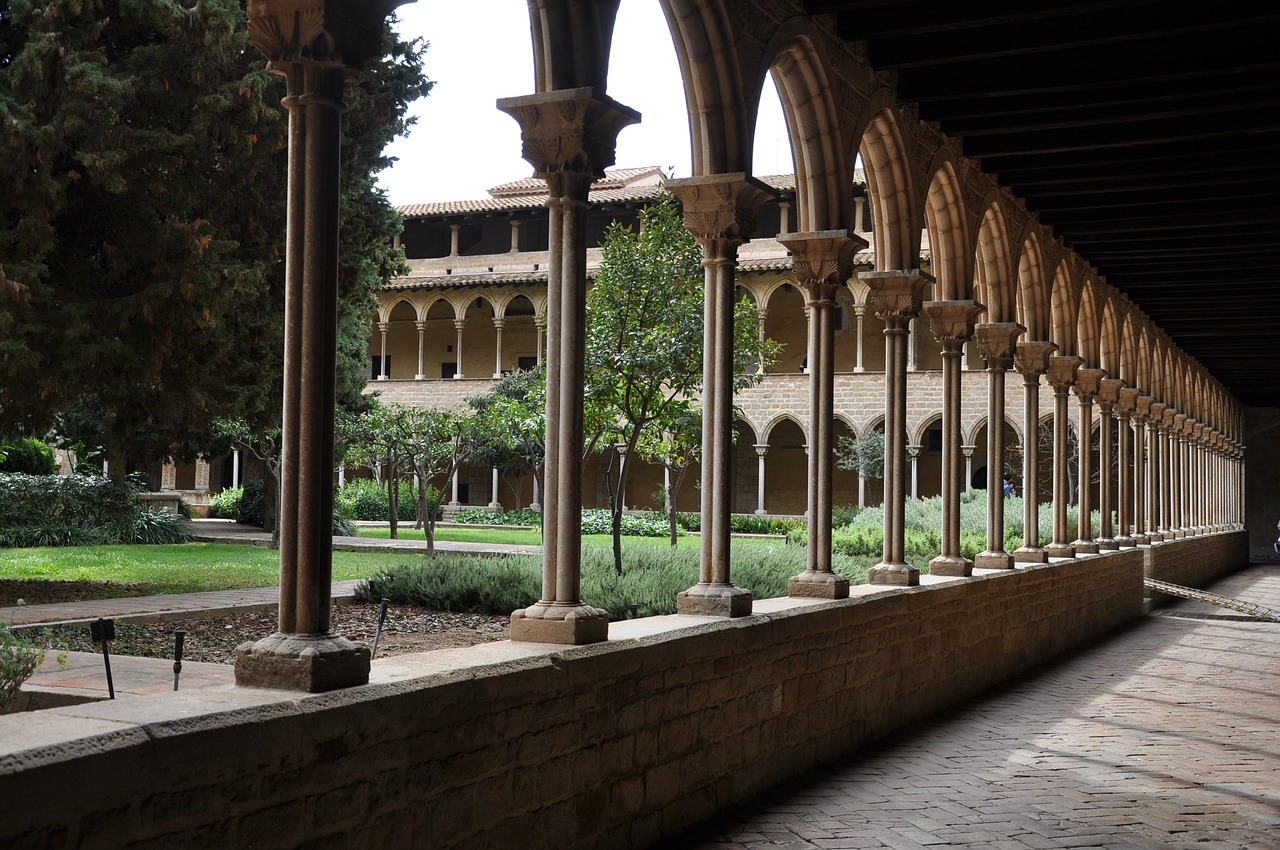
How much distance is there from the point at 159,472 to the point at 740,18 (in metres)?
29.8

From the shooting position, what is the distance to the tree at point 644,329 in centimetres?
1231

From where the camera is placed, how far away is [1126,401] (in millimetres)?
16469

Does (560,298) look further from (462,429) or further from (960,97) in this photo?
(462,429)

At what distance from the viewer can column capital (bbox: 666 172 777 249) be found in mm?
5578

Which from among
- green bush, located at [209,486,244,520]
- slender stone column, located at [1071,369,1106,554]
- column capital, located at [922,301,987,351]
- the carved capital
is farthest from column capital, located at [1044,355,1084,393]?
green bush, located at [209,486,244,520]

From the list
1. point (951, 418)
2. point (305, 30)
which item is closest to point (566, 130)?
point (305, 30)

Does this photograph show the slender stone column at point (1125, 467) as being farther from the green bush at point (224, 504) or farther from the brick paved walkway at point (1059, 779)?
the green bush at point (224, 504)

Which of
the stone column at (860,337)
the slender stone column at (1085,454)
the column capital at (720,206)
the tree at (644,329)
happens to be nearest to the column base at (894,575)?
the column capital at (720,206)

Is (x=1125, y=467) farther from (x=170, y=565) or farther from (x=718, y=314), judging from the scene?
(x=718, y=314)

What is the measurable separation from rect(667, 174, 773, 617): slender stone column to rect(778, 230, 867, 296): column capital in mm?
1093

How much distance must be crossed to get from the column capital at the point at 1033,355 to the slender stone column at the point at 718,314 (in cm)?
664

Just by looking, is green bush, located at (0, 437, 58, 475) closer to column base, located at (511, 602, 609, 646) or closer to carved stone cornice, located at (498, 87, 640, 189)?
carved stone cornice, located at (498, 87, 640, 189)

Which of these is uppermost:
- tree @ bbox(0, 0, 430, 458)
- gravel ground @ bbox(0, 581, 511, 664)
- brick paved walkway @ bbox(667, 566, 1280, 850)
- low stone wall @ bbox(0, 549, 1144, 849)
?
tree @ bbox(0, 0, 430, 458)

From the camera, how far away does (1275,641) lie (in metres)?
12.1
